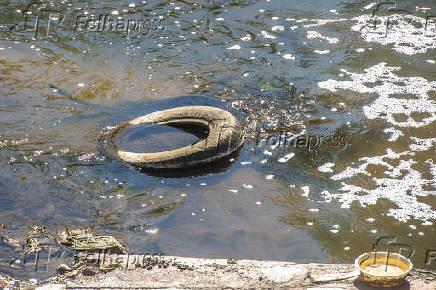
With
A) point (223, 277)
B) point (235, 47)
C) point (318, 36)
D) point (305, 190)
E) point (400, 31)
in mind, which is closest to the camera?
point (223, 277)

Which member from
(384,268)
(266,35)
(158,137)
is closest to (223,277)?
(384,268)

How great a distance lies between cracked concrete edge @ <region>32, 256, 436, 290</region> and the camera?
450 centimetres

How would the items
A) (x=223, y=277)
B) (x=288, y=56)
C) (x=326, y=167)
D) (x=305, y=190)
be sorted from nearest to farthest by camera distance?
1. (x=223, y=277)
2. (x=305, y=190)
3. (x=326, y=167)
4. (x=288, y=56)

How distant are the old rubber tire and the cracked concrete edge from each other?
1811mm

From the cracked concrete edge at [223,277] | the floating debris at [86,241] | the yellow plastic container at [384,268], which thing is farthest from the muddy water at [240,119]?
the yellow plastic container at [384,268]

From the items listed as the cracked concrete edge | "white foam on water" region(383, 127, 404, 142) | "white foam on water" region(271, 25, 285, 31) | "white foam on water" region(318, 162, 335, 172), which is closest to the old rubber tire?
"white foam on water" region(318, 162, 335, 172)

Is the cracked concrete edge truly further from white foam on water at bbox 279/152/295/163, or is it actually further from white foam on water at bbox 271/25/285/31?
white foam on water at bbox 271/25/285/31

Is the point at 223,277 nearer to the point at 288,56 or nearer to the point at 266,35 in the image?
the point at 288,56

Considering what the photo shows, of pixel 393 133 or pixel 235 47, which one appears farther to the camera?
pixel 235 47

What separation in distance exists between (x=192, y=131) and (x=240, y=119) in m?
0.59

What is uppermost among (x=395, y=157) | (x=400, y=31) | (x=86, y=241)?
(x=400, y=31)

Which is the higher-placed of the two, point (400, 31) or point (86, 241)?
point (400, 31)

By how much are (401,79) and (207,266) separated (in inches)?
185

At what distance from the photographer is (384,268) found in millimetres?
4531
